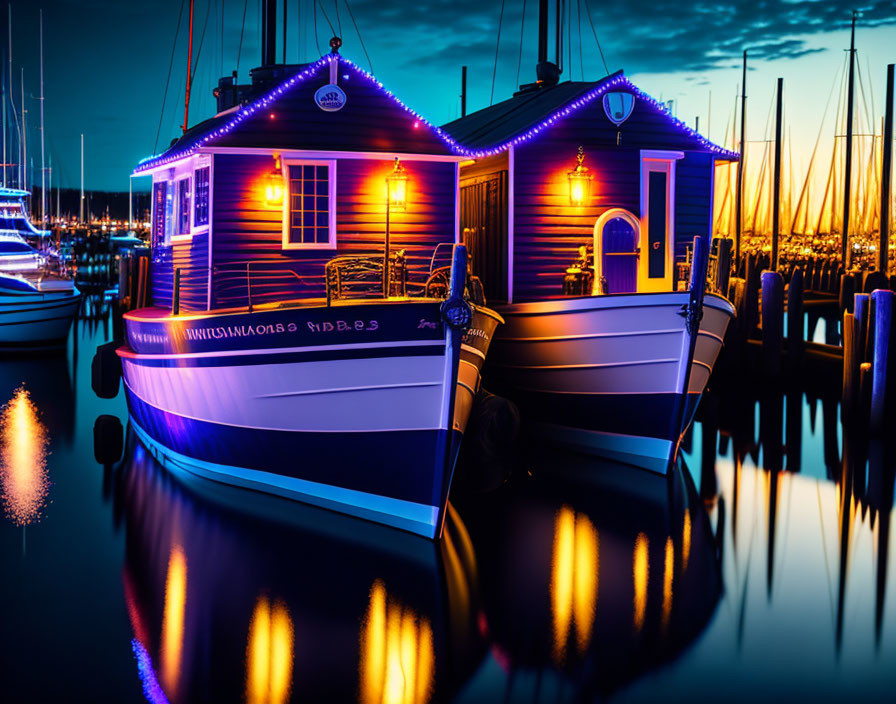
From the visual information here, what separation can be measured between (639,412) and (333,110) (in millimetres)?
5802

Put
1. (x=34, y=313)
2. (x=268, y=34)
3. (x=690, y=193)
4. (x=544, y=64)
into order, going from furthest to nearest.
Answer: (x=34, y=313)
(x=544, y=64)
(x=268, y=34)
(x=690, y=193)

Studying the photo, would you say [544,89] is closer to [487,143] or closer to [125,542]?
[487,143]

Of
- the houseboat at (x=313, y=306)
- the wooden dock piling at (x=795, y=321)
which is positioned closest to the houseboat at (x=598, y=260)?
the houseboat at (x=313, y=306)

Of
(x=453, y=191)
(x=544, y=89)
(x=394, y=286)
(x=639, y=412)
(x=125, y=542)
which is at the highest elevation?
(x=544, y=89)

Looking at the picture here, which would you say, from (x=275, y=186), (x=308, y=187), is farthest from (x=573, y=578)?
(x=308, y=187)

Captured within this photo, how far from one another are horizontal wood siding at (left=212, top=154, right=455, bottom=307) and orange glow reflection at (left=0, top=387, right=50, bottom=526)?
3.36m

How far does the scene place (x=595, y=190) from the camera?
53.4 feet

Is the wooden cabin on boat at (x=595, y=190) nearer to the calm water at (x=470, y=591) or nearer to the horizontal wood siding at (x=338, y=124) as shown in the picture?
the horizontal wood siding at (x=338, y=124)

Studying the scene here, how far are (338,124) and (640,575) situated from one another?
7588mm

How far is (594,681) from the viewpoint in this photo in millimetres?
7332

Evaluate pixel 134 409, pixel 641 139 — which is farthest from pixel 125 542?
pixel 641 139

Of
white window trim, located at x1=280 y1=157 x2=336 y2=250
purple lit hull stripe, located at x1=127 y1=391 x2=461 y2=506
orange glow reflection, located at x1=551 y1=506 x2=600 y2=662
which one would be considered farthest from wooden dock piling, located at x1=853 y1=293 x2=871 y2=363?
purple lit hull stripe, located at x1=127 y1=391 x2=461 y2=506

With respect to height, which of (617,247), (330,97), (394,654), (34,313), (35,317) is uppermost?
(330,97)

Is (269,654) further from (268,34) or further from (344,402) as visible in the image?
(268,34)
